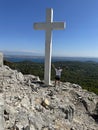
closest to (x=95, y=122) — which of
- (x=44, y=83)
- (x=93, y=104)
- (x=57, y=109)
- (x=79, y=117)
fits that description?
(x=79, y=117)

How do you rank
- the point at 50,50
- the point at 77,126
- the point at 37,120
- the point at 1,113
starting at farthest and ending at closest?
1. the point at 50,50
2. the point at 77,126
3. the point at 37,120
4. the point at 1,113

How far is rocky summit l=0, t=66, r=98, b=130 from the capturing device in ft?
14.4

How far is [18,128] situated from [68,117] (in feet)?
10.6

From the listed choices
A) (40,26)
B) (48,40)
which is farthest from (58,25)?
(40,26)

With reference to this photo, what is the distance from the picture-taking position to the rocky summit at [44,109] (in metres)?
4.38

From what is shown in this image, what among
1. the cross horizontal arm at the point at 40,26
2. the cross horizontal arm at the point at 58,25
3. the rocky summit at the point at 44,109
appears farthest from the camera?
the cross horizontal arm at the point at 40,26

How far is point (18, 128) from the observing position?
3939 millimetres

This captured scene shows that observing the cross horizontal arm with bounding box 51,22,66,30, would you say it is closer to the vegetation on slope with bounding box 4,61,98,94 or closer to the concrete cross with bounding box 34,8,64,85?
the concrete cross with bounding box 34,8,64,85

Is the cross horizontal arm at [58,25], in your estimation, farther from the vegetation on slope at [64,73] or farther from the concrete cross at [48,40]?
the vegetation on slope at [64,73]

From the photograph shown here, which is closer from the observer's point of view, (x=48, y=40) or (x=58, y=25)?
(x=58, y=25)

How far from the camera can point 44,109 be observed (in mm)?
6133

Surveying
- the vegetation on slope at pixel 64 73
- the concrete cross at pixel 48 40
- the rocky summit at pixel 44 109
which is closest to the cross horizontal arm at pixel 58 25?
the concrete cross at pixel 48 40

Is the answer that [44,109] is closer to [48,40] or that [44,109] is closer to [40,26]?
[48,40]

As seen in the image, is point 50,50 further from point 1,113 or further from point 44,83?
point 1,113
